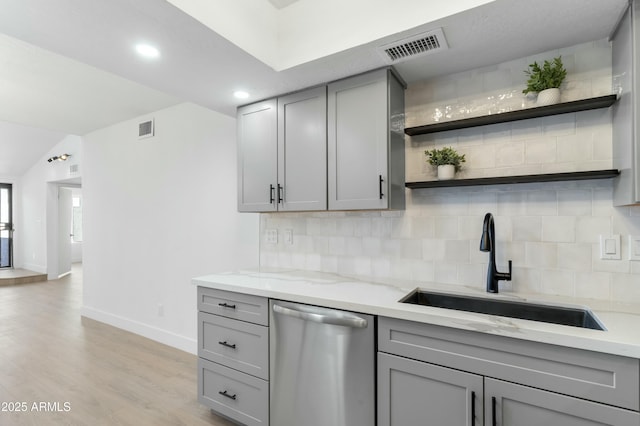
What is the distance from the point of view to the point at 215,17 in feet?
5.39

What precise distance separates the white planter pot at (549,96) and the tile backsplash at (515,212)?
109mm

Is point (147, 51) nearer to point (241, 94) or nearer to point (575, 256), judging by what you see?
point (241, 94)

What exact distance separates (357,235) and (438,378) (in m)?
1.19

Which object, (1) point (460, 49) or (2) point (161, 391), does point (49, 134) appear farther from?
(1) point (460, 49)

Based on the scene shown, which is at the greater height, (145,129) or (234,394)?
(145,129)

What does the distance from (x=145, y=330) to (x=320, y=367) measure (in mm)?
3049

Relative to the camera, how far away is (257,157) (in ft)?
8.45

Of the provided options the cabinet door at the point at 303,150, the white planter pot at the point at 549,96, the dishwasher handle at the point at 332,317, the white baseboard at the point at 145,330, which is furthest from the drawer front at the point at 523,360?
the white baseboard at the point at 145,330

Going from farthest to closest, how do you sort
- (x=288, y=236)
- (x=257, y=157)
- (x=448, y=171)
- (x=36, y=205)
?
1. (x=36, y=205)
2. (x=288, y=236)
3. (x=257, y=157)
4. (x=448, y=171)

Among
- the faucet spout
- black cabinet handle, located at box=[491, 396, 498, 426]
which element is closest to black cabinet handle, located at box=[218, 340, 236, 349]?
black cabinet handle, located at box=[491, 396, 498, 426]

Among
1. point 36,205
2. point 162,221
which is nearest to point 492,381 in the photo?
point 162,221

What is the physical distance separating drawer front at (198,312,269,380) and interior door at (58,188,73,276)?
769 centimetres

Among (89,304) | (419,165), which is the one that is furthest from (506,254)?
(89,304)

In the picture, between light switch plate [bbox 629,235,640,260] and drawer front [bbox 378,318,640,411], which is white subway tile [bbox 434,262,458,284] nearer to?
drawer front [bbox 378,318,640,411]
